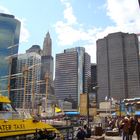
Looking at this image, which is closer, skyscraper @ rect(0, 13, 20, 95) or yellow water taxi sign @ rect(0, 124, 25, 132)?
yellow water taxi sign @ rect(0, 124, 25, 132)

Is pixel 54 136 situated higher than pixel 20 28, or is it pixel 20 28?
pixel 20 28

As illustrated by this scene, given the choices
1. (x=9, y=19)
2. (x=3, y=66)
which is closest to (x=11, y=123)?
(x=3, y=66)

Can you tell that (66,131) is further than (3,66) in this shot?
No

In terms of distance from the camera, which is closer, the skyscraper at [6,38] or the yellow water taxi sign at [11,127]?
the yellow water taxi sign at [11,127]

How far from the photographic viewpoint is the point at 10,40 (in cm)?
14662

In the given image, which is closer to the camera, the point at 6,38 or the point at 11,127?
the point at 11,127

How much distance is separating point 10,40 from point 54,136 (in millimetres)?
132767

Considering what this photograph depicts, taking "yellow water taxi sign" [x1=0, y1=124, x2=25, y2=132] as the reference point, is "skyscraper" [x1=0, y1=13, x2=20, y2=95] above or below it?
above

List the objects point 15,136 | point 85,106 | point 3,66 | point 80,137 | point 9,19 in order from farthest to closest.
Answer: point 9,19, point 3,66, point 85,106, point 80,137, point 15,136

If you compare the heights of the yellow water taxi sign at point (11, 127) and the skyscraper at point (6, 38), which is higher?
the skyscraper at point (6, 38)

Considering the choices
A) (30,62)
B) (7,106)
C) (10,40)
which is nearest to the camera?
(7,106)

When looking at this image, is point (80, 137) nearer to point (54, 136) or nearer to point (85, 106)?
point (54, 136)

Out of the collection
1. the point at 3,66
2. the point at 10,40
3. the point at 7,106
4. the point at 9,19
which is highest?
the point at 9,19

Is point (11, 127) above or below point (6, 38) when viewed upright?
below
